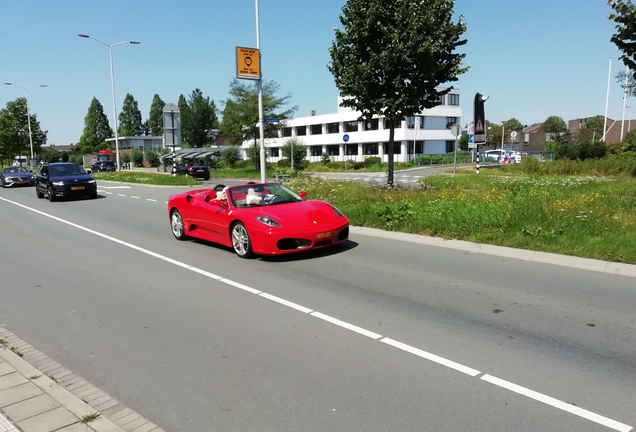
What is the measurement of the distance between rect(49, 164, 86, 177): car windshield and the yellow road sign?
983cm

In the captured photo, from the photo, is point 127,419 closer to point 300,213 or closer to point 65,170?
point 300,213

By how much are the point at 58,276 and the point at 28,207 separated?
13.4 metres

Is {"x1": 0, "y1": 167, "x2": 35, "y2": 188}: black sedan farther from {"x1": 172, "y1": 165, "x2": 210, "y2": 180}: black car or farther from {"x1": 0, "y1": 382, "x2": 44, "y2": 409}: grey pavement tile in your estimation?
{"x1": 0, "y1": 382, "x2": 44, "y2": 409}: grey pavement tile

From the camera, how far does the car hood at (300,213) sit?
8484 mm

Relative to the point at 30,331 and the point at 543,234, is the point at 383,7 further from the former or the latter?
the point at 30,331

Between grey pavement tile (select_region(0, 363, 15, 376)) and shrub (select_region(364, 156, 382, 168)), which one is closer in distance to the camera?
grey pavement tile (select_region(0, 363, 15, 376))

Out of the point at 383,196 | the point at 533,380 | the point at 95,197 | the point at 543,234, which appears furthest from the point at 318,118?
the point at 533,380

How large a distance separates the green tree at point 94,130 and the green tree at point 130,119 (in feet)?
12.0

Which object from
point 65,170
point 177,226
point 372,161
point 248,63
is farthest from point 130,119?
point 177,226

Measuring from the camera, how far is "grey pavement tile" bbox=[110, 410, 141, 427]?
3443 mm

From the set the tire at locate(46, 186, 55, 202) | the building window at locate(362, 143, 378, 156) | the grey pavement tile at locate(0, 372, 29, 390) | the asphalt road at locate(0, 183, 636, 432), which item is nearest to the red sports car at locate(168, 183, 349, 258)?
the asphalt road at locate(0, 183, 636, 432)

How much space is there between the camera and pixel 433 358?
175 inches

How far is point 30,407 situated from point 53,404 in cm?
15

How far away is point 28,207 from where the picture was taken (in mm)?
19266
